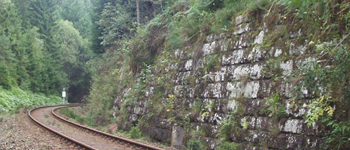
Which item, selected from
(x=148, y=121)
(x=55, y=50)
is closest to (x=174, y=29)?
(x=148, y=121)

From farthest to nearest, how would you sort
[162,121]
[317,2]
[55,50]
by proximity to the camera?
[55,50] → [162,121] → [317,2]

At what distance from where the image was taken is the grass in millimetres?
24881

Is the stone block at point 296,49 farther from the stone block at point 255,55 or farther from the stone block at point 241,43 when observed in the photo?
the stone block at point 241,43

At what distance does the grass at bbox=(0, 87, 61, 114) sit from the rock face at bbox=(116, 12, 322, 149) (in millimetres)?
15808

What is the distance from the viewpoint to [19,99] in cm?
3066

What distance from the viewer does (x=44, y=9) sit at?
4888cm

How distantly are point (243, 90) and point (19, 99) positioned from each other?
2739 centimetres

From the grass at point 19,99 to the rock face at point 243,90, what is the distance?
15.8m

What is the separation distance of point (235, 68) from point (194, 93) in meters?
1.95

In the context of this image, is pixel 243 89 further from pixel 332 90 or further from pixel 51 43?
pixel 51 43

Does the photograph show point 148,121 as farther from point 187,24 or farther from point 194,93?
point 187,24

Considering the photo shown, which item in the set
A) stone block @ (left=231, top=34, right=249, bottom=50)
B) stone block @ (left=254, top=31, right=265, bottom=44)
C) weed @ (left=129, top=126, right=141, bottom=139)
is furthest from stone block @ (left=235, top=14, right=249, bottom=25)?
weed @ (left=129, top=126, right=141, bottom=139)

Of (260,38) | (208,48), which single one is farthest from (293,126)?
(208,48)

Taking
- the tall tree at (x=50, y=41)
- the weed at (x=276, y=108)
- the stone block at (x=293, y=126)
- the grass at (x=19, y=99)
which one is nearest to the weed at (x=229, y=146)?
the weed at (x=276, y=108)
